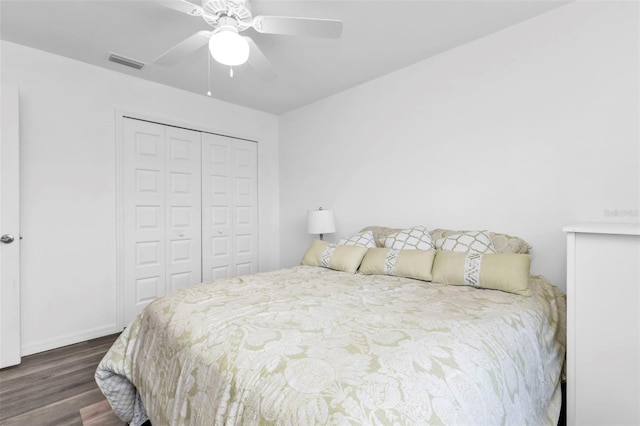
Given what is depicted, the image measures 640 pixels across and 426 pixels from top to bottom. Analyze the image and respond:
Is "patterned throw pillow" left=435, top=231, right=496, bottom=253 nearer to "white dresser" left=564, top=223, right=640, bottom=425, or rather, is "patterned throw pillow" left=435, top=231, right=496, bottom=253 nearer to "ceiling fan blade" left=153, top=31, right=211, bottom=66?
"white dresser" left=564, top=223, right=640, bottom=425

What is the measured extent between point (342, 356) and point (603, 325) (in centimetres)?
139

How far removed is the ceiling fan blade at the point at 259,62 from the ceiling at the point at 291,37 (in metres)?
0.19

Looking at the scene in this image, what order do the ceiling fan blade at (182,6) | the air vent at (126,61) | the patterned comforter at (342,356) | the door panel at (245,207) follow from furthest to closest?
the door panel at (245,207) → the air vent at (126,61) → the ceiling fan blade at (182,6) → the patterned comforter at (342,356)

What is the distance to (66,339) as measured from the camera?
9.04ft

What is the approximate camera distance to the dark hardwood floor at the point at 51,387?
1.81 meters

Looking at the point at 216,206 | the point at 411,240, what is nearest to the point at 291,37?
the point at 411,240

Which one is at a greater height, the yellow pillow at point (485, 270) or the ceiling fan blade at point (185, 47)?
the ceiling fan blade at point (185, 47)

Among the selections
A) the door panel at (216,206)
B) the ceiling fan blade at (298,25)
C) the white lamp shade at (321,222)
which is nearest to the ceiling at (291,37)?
the ceiling fan blade at (298,25)

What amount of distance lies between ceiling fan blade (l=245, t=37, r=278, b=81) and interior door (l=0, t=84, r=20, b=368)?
77.4 inches

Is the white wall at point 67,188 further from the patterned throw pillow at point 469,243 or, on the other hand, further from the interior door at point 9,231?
the patterned throw pillow at point 469,243

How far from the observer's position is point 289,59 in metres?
2.77

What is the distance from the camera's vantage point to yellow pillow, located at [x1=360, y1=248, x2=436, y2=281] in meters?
2.18

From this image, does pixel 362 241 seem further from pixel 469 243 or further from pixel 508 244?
pixel 508 244

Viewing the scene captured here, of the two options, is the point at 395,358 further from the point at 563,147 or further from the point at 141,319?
the point at 563,147
